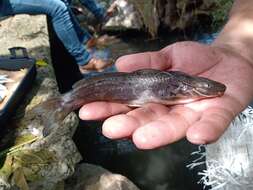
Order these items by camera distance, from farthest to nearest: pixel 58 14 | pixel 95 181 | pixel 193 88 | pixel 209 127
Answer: pixel 58 14 < pixel 95 181 < pixel 193 88 < pixel 209 127

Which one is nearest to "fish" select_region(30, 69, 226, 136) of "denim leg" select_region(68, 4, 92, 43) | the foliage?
"denim leg" select_region(68, 4, 92, 43)

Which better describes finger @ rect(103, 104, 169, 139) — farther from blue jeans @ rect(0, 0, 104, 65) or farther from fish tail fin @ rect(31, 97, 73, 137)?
blue jeans @ rect(0, 0, 104, 65)

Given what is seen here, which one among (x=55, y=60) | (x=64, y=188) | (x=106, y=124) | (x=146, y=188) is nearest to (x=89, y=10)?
(x=55, y=60)


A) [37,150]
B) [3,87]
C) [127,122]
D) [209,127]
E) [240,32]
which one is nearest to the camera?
[209,127]

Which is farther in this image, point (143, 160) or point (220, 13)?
point (220, 13)

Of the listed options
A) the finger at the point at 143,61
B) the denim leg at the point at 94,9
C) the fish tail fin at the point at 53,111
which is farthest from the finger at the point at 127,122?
the denim leg at the point at 94,9

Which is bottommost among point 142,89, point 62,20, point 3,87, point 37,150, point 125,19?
point 125,19

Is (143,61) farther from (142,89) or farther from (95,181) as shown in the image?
(95,181)

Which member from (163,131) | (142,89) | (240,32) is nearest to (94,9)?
(240,32)
